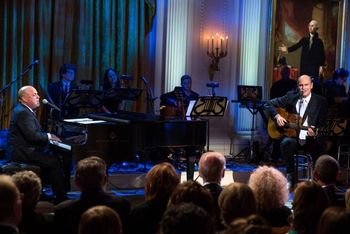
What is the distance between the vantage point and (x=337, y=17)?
11.8 metres

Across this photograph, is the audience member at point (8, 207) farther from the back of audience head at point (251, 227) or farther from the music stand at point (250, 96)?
the music stand at point (250, 96)

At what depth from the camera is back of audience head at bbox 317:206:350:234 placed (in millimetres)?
2508

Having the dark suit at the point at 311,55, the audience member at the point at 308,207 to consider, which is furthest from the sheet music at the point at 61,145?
the dark suit at the point at 311,55

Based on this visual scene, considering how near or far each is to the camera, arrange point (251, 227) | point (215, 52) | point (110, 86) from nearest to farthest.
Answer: point (251, 227)
point (110, 86)
point (215, 52)

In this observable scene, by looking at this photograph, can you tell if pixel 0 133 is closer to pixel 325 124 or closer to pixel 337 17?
pixel 325 124

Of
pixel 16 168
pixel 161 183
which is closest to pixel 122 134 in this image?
pixel 16 168

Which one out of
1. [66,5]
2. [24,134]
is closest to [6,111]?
[66,5]

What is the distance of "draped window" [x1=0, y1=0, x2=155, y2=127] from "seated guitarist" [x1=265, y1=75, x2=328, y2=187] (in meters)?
3.14

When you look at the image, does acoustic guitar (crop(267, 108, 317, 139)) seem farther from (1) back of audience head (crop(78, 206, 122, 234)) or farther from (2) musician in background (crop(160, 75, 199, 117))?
(1) back of audience head (crop(78, 206, 122, 234))

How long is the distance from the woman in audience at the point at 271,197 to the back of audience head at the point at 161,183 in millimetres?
544

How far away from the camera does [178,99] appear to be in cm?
887

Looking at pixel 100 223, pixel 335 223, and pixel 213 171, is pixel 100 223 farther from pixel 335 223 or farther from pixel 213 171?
pixel 213 171

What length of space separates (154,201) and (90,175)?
→ 48 cm

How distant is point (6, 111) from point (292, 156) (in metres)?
4.44
